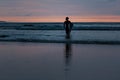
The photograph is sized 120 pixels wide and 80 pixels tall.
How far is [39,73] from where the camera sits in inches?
399

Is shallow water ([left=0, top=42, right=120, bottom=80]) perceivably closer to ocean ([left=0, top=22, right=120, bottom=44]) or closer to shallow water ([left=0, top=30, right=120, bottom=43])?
ocean ([left=0, top=22, right=120, bottom=44])

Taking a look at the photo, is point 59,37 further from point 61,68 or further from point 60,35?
point 61,68

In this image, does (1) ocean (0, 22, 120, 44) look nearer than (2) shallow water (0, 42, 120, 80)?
No

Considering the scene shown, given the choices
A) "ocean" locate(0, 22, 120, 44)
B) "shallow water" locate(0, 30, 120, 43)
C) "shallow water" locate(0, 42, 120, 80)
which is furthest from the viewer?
"shallow water" locate(0, 30, 120, 43)

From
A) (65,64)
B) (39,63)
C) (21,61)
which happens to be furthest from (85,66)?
(21,61)

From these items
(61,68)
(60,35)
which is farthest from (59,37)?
(61,68)

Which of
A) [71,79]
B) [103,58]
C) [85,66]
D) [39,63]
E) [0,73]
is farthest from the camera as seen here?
[103,58]

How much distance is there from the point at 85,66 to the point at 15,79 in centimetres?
326

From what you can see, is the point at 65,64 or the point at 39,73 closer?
the point at 39,73

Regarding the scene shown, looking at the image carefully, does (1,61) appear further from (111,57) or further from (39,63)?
(111,57)

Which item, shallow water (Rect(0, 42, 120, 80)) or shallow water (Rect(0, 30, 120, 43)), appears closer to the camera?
shallow water (Rect(0, 42, 120, 80))

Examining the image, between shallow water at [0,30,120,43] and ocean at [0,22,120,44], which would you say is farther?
shallow water at [0,30,120,43]

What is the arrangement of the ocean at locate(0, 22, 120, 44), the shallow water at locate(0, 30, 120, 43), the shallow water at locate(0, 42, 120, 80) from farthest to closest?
the shallow water at locate(0, 30, 120, 43) < the ocean at locate(0, 22, 120, 44) < the shallow water at locate(0, 42, 120, 80)

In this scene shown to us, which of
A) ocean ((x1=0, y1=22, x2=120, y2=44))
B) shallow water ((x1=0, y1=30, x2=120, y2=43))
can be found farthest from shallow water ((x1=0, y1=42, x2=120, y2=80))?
shallow water ((x1=0, y1=30, x2=120, y2=43))
